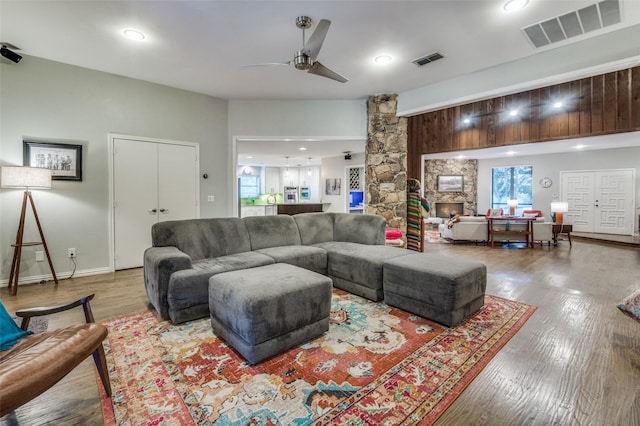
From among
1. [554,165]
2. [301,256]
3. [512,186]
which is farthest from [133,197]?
[554,165]

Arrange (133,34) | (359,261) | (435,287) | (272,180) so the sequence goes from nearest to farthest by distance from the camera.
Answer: (435,287) < (133,34) < (359,261) < (272,180)

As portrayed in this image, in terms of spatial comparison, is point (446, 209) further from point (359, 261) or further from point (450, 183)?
point (359, 261)

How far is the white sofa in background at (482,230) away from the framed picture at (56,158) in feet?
24.5

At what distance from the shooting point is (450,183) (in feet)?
34.6

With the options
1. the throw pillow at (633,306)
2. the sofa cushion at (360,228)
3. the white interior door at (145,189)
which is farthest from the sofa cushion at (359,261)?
the white interior door at (145,189)

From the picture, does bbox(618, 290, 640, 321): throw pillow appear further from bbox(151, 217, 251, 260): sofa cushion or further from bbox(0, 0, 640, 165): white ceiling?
bbox(151, 217, 251, 260): sofa cushion

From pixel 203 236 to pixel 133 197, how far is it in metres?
1.98

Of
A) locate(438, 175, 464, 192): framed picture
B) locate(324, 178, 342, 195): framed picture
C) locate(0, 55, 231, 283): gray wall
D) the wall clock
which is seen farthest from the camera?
locate(438, 175, 464, 192): framed picture

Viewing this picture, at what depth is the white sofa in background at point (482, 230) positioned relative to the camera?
21.7 feet

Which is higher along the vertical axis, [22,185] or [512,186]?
[512,186]

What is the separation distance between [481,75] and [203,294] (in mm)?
4695

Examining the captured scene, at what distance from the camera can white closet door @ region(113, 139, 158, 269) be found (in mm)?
4250

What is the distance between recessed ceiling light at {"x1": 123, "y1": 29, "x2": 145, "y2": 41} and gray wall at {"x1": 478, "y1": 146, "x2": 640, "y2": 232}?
35.5 ft

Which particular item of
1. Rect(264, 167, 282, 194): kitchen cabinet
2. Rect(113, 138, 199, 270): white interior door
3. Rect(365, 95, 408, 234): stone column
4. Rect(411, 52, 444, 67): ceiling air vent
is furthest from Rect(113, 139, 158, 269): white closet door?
Rect(264, 167, 282, 194): kitchen cabinet
